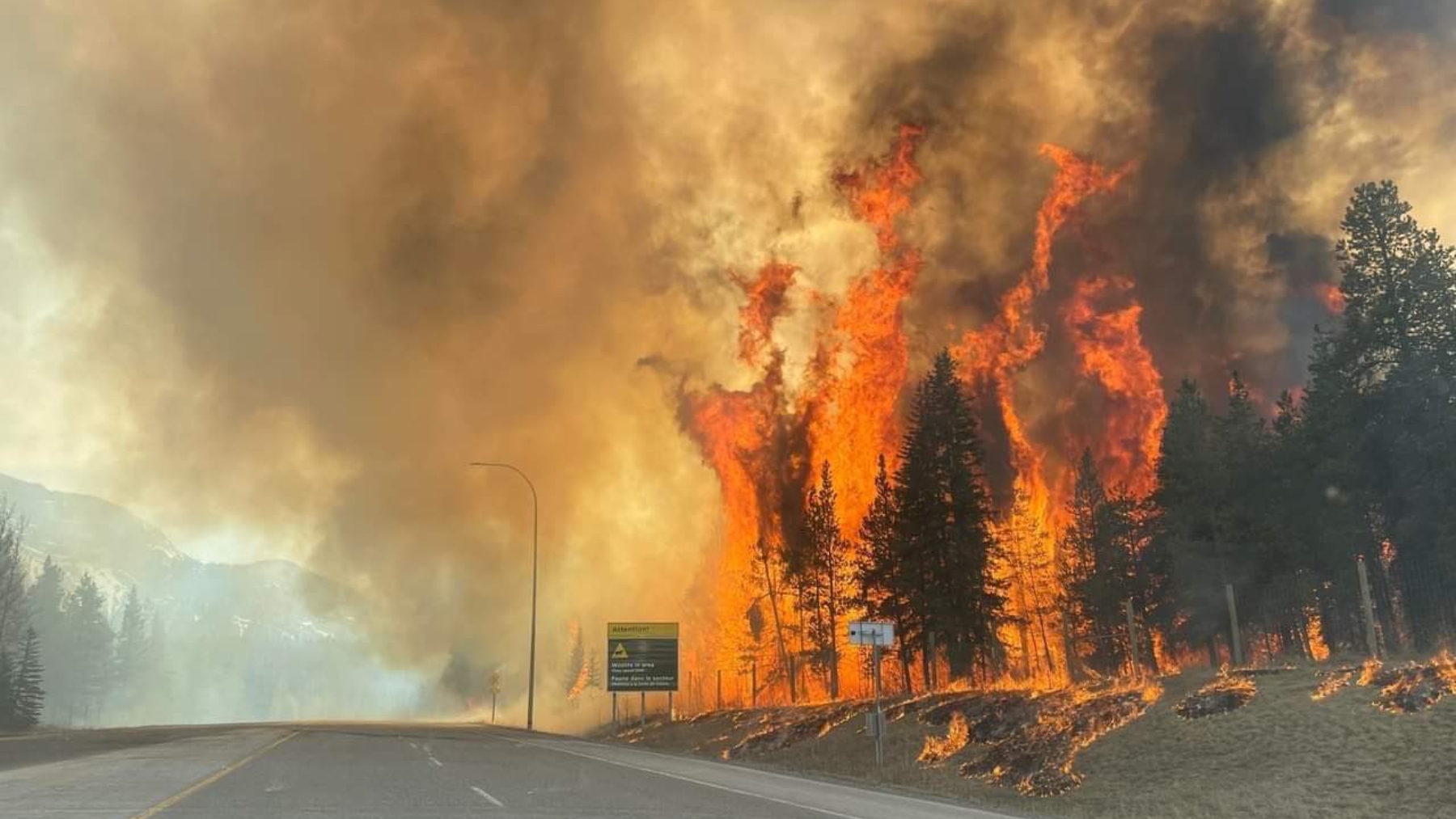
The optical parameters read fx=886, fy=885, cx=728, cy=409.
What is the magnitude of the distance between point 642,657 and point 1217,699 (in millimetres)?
37689

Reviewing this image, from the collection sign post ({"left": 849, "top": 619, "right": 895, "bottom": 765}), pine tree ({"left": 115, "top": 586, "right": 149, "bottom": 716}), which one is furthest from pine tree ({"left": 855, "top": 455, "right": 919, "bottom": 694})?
pine tree ({"left": 115, "top": 586, "right": 149, "bottom": 716})

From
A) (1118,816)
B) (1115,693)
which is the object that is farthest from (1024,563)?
(1118,816)

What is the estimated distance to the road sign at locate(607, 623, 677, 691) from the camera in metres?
53.1

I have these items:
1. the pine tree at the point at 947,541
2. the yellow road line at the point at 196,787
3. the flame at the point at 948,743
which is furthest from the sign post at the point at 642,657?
the flame at the point at 948,743

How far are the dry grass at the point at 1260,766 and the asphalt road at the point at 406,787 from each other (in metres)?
3.25

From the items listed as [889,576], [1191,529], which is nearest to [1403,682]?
[889,576]

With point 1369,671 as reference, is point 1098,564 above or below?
above

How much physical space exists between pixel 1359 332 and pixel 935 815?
40363 mm

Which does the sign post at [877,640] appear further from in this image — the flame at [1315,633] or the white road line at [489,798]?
the flame at [1315,633]

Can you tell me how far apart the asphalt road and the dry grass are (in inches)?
128

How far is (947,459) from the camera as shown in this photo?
5088cm

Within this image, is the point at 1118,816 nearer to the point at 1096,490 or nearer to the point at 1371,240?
the point at 1371,240

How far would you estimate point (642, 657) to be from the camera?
5356 centimetres

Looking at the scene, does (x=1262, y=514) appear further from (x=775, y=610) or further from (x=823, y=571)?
(x=775, y=610)
